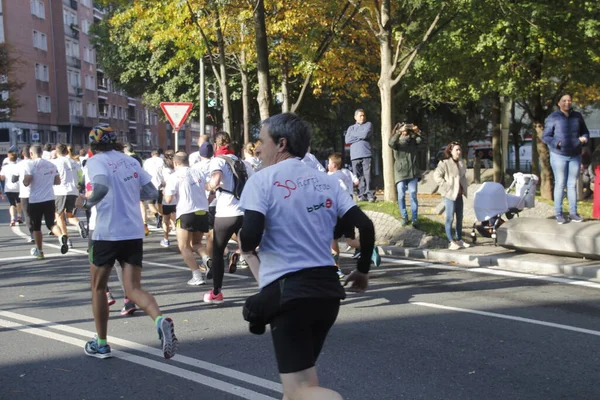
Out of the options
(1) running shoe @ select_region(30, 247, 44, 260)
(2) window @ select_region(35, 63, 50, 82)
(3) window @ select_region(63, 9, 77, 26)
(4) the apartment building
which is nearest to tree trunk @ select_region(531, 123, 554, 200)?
(1) running shoe @ select_region(30, 247, 44, 260)

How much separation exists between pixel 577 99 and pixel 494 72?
56.7ft

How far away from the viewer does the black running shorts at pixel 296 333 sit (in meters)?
3.40

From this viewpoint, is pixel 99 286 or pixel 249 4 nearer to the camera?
pixel 99 286

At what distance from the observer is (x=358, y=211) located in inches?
149

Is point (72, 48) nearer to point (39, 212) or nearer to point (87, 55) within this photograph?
point (87, 55)

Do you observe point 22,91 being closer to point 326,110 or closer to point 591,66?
point 326,110

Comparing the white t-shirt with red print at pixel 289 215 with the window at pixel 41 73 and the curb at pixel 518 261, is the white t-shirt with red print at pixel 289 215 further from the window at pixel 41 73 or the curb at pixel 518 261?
the window at pixel 41 73

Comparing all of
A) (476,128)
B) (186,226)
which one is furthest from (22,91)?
(186,226)

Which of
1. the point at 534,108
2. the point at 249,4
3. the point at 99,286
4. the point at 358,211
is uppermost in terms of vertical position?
the point at 249,4

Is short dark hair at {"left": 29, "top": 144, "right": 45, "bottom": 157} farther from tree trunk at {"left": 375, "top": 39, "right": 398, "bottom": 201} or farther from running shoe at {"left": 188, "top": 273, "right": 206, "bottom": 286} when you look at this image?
tree trunk at {"left": 375, "top": 39, "right": 398, "bottom": 201}

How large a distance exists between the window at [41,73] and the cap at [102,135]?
2341 inches

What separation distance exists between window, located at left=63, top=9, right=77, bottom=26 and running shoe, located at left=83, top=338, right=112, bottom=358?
6582 cm

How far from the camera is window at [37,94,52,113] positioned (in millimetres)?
62294

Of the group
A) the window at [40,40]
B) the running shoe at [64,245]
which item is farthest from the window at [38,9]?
the running shoe at [64,245]
